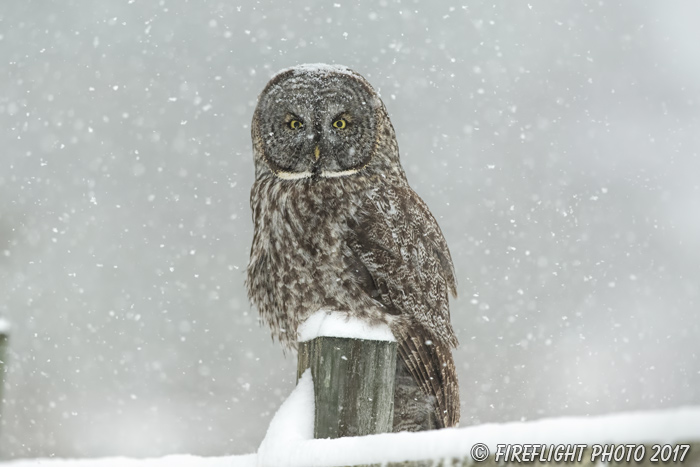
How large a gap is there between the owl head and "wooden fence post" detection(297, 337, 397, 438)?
202 centimetres

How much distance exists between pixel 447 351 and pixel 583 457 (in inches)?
107

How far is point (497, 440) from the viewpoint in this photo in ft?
4.14

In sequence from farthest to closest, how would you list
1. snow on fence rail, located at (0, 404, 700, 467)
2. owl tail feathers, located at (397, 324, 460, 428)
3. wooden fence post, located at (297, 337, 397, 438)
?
owl tail feathers, located at (397, 324, 460, 428)
wooden fence post, located at (297, 337, 397, 438)
snow on fence rail, located at (0, 404, 700, 467)

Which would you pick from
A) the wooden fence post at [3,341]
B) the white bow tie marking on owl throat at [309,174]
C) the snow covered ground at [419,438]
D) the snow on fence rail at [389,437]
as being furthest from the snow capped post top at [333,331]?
the white bow tie marking on owl throat at [309,174]

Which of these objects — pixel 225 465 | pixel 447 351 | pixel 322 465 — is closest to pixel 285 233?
pixel 447 351

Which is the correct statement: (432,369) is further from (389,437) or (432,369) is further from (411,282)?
(389,437)

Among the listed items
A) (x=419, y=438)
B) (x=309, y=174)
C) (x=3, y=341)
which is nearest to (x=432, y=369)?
(x=309, y=174)

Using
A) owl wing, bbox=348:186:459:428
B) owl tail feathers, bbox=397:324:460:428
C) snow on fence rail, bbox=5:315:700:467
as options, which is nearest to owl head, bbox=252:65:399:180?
owl wing, bbox=348:186:459:428

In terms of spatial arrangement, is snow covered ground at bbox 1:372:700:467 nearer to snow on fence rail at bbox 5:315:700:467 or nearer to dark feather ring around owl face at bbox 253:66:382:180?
snow on fence rail at bbox 5:315:700:467

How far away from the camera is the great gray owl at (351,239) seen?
12.1ft

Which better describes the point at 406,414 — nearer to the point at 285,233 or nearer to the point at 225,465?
the point at 285,233

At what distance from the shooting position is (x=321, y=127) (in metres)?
4.33

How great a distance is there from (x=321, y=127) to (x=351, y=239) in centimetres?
85

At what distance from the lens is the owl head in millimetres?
4176
